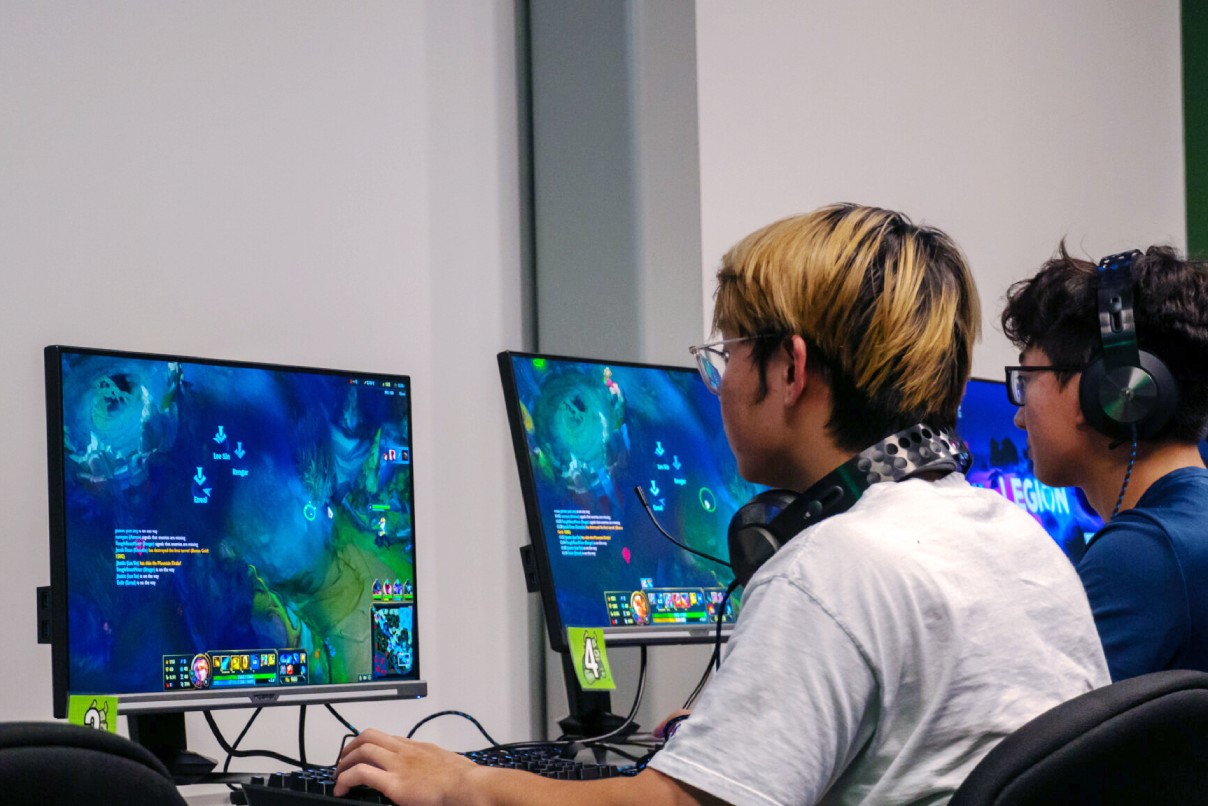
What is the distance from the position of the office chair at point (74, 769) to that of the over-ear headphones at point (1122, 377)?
4.75ft

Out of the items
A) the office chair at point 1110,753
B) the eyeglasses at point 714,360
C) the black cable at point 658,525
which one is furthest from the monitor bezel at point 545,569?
the office chair at point 1110,753

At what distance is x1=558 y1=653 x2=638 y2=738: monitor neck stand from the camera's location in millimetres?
1833

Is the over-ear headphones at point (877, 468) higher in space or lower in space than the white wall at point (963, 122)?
lower

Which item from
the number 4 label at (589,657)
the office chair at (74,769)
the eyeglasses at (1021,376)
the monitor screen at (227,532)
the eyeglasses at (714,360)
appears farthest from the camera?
the eyeglasses at (1021,376)

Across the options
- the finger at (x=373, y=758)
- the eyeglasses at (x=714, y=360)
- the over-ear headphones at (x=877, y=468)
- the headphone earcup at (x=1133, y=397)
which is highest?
the eyeglasses at (x=714, y=360)

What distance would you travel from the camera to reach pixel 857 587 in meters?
0.94

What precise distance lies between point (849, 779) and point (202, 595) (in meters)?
0.84

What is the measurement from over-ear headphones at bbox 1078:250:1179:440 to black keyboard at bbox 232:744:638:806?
0.87 meters

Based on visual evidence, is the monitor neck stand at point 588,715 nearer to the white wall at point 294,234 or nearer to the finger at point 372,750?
the white wall at point 294,234

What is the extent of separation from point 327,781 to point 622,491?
0.71 m

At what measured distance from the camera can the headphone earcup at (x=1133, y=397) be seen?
1764mm

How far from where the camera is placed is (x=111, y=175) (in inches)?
74.1

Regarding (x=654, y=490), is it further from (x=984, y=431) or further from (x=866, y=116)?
(x=866, y=116)

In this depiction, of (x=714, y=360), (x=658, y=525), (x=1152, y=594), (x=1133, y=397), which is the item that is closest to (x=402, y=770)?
(x=714, y=360)
